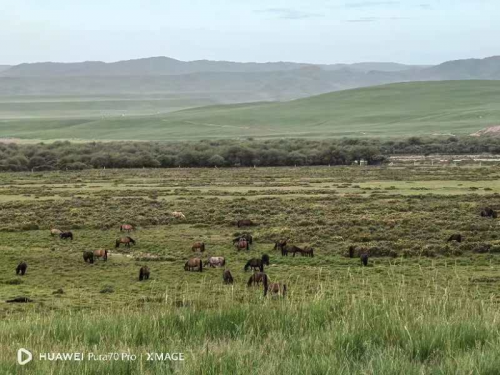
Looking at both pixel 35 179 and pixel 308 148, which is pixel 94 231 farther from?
pixel 308 148

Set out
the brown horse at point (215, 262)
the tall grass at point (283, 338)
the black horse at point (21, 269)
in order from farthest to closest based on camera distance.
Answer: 1. the brown horse at point (215, 262)
2. the black horse at point (21, 269)
3. the tall grass at point (283, 338)

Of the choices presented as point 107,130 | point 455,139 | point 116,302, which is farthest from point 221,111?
point 116,302

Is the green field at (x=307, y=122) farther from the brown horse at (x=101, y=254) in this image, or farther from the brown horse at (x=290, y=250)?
the brown horse at (x=101, y=254)

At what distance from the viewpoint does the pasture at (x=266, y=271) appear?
5207 millimetres

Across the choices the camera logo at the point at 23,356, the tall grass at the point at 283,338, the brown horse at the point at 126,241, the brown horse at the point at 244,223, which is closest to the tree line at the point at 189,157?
the brown horse at the point at 244,223

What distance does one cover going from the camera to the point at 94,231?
32812mm

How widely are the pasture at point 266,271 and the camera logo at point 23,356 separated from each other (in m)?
0.09

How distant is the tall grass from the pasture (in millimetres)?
19

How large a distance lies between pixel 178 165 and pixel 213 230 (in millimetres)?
56677

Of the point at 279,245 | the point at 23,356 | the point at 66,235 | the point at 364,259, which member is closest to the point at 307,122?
the point at 66,235

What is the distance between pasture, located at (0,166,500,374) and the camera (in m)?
5.21

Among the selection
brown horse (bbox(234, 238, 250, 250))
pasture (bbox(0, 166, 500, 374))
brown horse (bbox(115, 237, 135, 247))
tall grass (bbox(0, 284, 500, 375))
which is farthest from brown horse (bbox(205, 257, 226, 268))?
tall grass (bbox(0, 284, 500, 375))

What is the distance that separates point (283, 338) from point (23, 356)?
192cm

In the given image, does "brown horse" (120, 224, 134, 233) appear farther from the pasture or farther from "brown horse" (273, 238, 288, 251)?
"brown horse" (273, 238, 288, 251)
